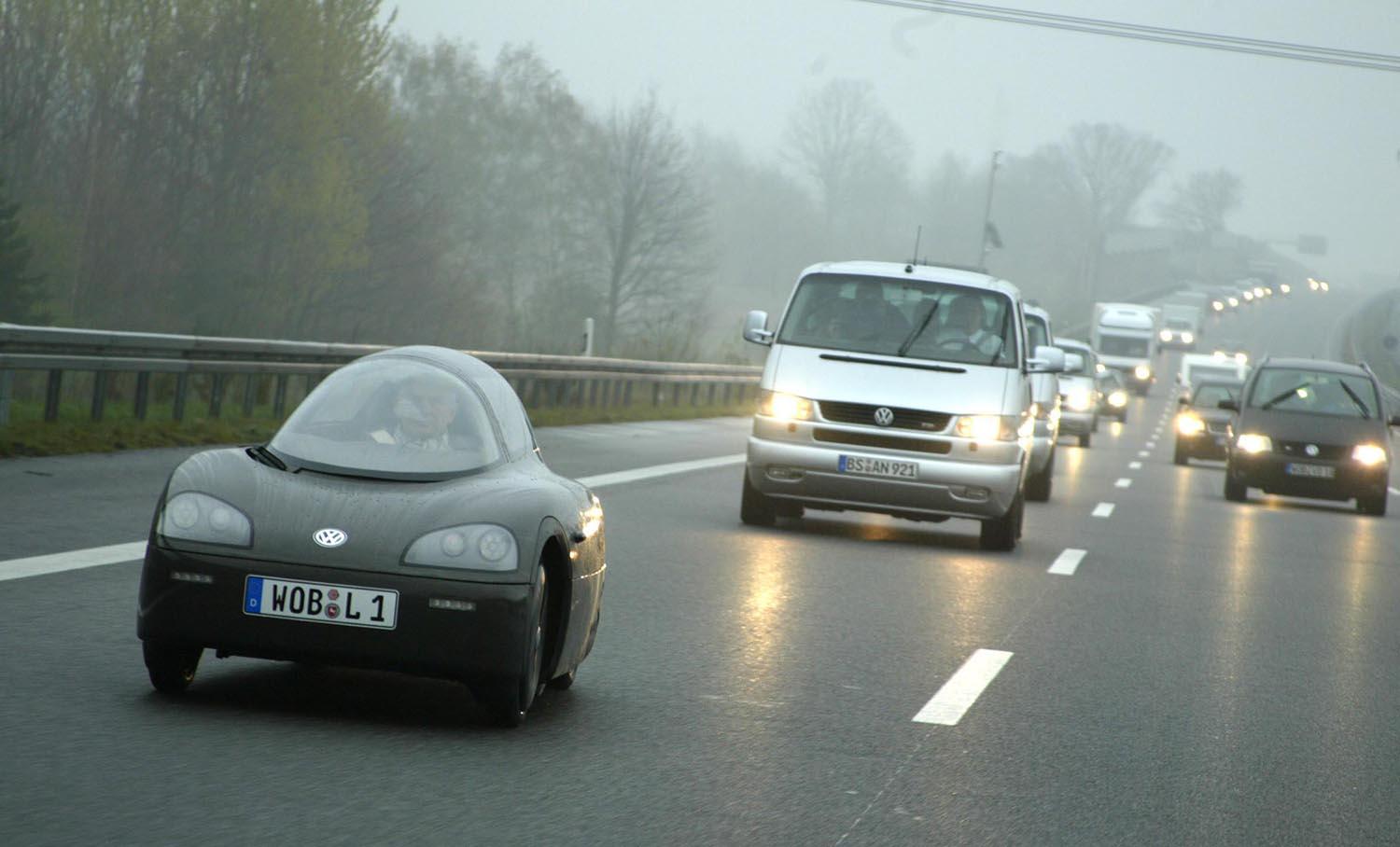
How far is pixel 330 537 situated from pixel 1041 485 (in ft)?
50.2

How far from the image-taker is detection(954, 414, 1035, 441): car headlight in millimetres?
14398

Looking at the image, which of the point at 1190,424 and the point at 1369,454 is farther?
the point at 1190,424

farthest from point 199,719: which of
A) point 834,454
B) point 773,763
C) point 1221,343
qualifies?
point 1221,343

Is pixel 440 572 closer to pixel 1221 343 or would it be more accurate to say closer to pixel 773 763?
pixel 773 763

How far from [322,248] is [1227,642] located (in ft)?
127

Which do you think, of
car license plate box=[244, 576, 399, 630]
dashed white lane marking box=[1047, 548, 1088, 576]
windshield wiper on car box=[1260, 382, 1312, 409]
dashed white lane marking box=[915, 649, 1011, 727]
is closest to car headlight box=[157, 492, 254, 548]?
car license plate box=[244, 576, 399, 630]

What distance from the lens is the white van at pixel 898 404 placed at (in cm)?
1431

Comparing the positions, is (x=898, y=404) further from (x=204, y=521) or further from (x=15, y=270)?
(x=15, y=270)

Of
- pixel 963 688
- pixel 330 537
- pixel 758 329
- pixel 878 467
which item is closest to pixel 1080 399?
pixel 758 329

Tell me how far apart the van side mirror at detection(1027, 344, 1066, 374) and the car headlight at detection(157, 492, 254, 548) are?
9909 millimetres

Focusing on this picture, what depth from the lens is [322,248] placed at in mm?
46656

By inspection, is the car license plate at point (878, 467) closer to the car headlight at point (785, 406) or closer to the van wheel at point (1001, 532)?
the car headlight at point (785, 406)

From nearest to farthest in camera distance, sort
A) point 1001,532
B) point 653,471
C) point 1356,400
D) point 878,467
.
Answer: point 878,467, point 1001,532, point 653,471, point 1356,400

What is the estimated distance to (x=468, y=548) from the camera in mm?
6203
